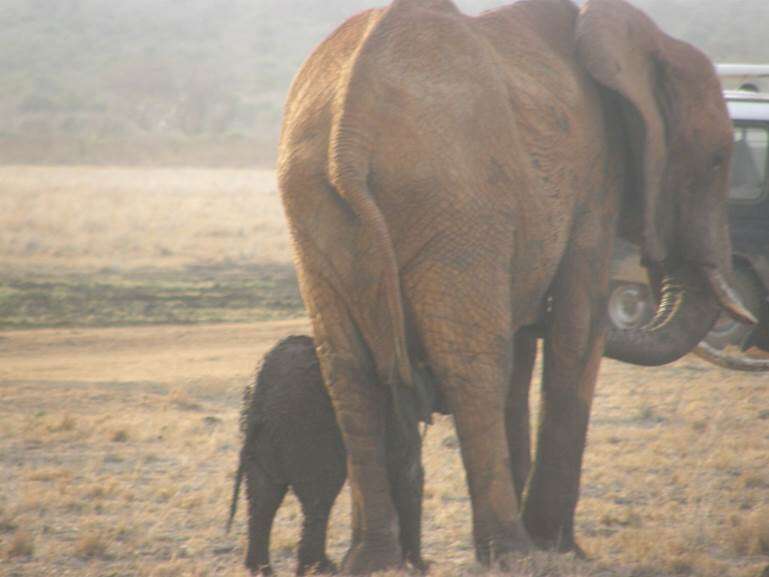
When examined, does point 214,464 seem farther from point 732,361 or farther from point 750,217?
point 750,217

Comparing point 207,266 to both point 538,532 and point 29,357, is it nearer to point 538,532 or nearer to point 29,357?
point 29,357

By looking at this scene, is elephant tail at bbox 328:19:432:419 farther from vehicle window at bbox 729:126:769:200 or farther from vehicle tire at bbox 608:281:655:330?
vehicle tire at bbox 608:281:655:330

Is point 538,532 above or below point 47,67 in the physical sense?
below

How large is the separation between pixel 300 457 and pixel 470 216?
1.33 m

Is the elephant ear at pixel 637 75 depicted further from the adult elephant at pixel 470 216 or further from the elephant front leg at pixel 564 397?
the elephant front leg at pixel 564 397

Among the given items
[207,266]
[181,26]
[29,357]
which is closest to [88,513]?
[29,357]

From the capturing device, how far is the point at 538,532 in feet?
20.7

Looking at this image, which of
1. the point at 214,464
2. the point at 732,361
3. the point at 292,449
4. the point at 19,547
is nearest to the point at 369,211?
the point at 292,449

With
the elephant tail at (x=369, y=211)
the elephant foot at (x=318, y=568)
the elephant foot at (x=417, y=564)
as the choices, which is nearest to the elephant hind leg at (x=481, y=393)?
the elephant tail at (x=369, y=211)

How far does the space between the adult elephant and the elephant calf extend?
304 mm

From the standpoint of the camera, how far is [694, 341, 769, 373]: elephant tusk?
1235 cm

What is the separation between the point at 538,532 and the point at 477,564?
2.37 ft

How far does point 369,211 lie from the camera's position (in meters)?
5.07

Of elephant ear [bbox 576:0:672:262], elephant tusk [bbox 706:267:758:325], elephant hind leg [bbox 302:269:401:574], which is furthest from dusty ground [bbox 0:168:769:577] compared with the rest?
elephant ear [bbox 576:0:672:262]
